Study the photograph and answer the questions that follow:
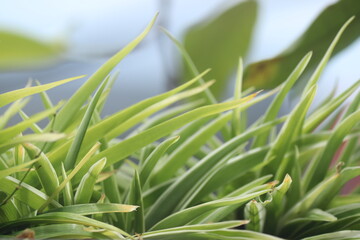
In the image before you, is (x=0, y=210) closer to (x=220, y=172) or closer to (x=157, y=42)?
(x=220, y=172)

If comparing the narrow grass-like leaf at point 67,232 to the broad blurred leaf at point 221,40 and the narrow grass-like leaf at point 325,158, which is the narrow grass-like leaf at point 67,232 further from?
the broad blurred leaf at point 221,40

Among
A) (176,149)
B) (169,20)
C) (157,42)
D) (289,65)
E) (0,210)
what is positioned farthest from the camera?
(157,42)

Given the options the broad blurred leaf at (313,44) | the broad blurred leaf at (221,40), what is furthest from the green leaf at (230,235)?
the broad blurred leaf at (221,40)

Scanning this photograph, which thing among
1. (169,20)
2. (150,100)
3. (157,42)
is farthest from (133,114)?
(157,42)

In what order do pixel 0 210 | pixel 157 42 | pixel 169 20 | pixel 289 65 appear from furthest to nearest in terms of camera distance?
pixel 157 42 → pixel 169 20 → pixel 289 65 → pixel 0 210

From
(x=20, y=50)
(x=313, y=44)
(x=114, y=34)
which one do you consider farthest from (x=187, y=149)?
(x=114, y=34)

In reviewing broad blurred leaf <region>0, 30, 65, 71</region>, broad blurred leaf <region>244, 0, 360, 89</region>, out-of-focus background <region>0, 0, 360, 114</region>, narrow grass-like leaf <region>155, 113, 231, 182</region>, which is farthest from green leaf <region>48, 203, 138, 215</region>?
out-of-focus background <region>0, 0, 360, 114</region>
